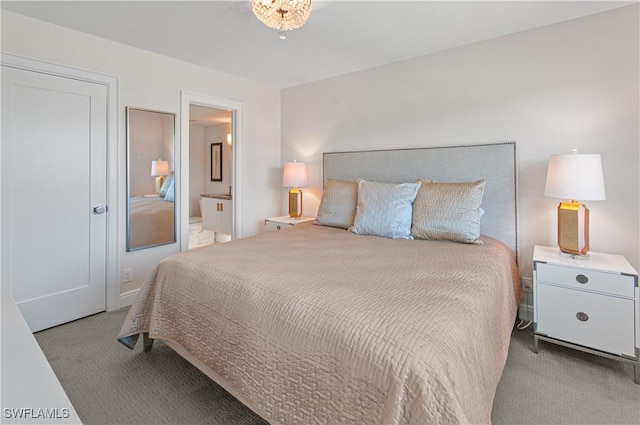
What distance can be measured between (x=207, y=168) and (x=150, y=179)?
3409 millimetres

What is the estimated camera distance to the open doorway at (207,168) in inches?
212

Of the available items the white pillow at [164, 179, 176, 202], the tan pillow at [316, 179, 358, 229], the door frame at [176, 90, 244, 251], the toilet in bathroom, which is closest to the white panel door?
the white pillow at [164, 179, 176, 202]

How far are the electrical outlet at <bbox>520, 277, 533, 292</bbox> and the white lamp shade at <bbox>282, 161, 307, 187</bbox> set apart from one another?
2362 millimetres

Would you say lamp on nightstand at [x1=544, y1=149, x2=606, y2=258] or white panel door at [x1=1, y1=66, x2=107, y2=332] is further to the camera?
white panel door at [x1=1, y1=66, x2=107, y2=332]

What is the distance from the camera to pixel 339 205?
10.1ft

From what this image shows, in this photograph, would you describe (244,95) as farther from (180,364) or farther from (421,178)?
(180,364)

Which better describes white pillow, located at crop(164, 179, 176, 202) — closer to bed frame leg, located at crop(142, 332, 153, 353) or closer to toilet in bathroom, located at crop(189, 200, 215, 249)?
bed frame leg, located at crop(142, 332, 153, 353)

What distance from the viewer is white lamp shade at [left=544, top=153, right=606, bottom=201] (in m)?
2.04


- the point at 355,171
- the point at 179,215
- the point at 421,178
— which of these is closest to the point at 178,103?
the point at 179,215

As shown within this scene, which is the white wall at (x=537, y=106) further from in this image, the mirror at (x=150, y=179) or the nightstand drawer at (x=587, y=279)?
the mirror at (x=150, y=179)

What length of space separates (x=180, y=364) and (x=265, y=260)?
0.91 meters

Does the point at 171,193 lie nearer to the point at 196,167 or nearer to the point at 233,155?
the point at 233,155

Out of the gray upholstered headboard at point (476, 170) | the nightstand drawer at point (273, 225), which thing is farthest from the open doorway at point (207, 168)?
the gray upholstered headboard at point (476, 170)

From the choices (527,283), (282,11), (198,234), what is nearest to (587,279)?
(527,283)
